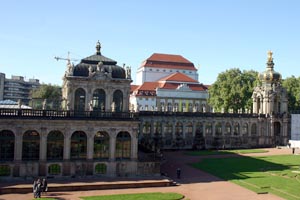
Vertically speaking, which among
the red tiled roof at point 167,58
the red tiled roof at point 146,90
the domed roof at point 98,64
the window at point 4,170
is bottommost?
the window at point 4,170

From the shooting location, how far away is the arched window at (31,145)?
39.9 m

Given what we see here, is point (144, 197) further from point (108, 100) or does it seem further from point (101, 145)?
point (108, 100)

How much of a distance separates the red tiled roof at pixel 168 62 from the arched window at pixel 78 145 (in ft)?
305

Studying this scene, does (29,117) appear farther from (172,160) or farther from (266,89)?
(266,89)

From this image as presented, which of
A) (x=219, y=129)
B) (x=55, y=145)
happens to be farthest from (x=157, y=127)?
(x=55, y=145)

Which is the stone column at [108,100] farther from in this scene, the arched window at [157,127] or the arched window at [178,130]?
the arched window at [178,130]

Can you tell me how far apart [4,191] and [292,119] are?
69242 millimetres

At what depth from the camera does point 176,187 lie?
39.6 m

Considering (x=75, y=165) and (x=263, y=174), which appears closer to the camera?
(x=75, y=165)

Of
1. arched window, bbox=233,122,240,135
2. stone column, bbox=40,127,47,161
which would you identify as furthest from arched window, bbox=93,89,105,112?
arched window, bbox=233,122,240,135

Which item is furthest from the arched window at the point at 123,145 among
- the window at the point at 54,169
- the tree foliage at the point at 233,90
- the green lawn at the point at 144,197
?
the tree foliage at the point at 233,90

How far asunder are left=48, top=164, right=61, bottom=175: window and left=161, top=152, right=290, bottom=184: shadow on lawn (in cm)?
1360

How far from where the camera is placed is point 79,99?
44281 mm

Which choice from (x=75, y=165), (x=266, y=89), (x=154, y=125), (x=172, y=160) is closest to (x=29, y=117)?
(x=75, y=165)
